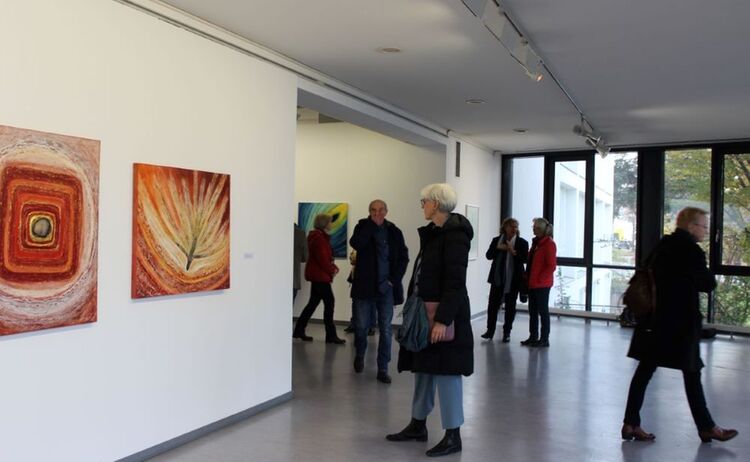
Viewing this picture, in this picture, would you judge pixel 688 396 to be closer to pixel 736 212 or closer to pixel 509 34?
pixel 509 34

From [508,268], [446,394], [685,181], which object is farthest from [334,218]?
[446,394]

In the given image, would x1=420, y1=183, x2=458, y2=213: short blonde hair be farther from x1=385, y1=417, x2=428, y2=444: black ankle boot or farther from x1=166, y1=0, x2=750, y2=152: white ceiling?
x1=385, y1=417, x2=428, y2=444: black ankle boot

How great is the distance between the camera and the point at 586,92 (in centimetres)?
629

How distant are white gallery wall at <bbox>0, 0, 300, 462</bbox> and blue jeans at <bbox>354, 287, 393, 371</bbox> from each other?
86 centimetres

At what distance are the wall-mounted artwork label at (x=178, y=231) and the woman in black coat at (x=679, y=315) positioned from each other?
9.08ft

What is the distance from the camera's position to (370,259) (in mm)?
5832

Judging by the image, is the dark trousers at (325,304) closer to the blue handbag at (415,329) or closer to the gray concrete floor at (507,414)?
A: the gray concrete floor at (507,414)

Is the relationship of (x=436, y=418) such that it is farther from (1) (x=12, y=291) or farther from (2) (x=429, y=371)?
(1) (x=12, y=291)

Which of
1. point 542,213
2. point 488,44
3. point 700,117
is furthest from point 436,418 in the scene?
point 542,213

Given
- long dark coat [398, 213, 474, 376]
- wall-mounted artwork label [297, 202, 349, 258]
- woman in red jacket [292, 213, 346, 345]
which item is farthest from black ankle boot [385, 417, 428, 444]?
wall-mounted artwork label [297, 202, 349, 258]

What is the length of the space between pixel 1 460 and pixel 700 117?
747cm

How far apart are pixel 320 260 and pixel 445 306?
163 inches

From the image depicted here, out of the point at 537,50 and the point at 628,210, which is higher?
the point at 537,50

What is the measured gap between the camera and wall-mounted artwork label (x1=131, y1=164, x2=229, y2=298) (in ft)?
12.3
